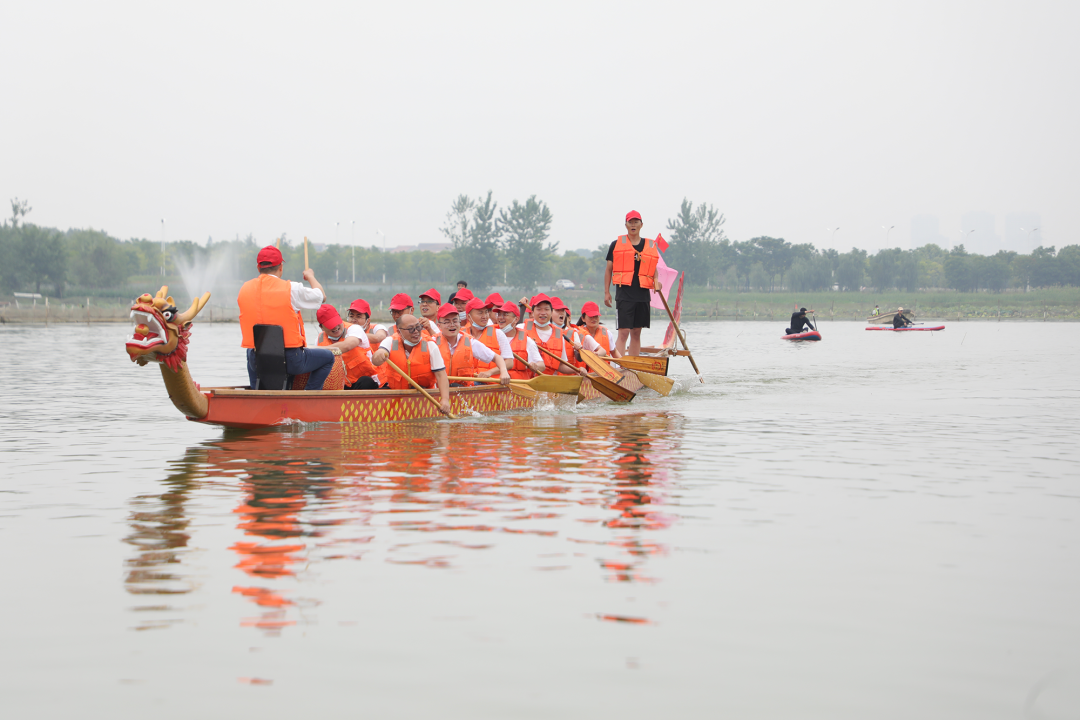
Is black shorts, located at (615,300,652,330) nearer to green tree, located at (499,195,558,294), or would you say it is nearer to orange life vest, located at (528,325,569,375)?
orange life vest, located at (528,325,569,375)

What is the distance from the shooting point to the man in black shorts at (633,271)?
635 inches

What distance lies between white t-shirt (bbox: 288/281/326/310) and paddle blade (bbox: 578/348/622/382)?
5343mm

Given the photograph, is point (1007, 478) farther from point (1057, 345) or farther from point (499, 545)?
→ point (1057, 345)

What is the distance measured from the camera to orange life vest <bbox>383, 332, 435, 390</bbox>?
12.4 metres

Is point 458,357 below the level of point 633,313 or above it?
below

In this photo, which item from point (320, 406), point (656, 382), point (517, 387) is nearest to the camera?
point (320, 406)

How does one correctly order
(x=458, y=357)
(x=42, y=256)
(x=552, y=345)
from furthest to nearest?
(x=42, y=256), (x=552, y=345), (x=458, y=357)

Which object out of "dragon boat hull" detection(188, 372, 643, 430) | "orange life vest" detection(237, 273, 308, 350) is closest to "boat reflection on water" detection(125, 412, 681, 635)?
"dragon boat hull" detection(188, 372, 643, 430)

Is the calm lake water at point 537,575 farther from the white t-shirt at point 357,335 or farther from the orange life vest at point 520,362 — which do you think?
the orange life vest at point 520,362

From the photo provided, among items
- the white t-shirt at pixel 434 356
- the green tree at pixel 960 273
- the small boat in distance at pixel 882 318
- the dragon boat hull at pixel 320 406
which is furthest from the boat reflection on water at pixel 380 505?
the green tree at pixel 960 273

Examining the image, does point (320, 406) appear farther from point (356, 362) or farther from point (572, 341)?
point (572, 341)

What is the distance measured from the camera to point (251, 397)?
421 inches

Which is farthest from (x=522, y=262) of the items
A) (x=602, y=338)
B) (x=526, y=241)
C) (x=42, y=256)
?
(x=602, y=338)

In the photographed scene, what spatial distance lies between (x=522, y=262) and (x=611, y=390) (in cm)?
9827
